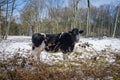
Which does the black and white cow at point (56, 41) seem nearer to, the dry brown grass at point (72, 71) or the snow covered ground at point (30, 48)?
the snow covered ground at point (30, 48)

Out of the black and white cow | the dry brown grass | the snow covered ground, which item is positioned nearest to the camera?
the dry brown grass

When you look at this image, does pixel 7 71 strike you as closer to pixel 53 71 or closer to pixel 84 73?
pixel 53 71

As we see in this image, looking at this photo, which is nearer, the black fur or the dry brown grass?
the dry brown grass

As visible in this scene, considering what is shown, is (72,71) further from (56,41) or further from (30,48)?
(30,48)

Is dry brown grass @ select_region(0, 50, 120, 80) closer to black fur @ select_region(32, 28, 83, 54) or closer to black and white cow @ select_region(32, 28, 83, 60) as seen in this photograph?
black and white cow @ select_region(32, 28, 83, 60)

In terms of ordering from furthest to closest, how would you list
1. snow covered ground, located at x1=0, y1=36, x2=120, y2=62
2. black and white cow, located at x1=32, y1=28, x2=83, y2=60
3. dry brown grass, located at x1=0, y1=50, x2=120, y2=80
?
black and white cow, located at x1=32, y1=28, x2=83, y2=60 < snow covered ground, located at x1=0, y1=36, x2=120, y2=62 < dry brown grass, located at x1=0, y1=50, x2=120, y2=80

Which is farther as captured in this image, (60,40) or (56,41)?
(60,40)

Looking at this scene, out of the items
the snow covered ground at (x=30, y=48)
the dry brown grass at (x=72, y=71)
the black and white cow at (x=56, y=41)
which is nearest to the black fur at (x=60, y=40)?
the black and white cow at (x=56, y=41)

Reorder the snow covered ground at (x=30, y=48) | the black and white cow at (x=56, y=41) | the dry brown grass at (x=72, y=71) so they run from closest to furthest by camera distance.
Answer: the dry brown grass at (x=72, y=71) → the snow covered ground at (x=30, y=48) → the black and white cow at (x=56, y=41)

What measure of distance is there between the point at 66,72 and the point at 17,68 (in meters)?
1.17

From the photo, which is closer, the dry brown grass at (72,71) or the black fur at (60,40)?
the dry brown grass at (72,71)

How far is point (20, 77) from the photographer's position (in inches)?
209

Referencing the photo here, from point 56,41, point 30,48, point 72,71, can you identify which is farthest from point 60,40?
point 72,71

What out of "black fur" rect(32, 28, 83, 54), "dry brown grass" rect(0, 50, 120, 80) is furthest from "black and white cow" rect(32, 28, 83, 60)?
"dry brown grass" rect(0, 50, 120, 80)
